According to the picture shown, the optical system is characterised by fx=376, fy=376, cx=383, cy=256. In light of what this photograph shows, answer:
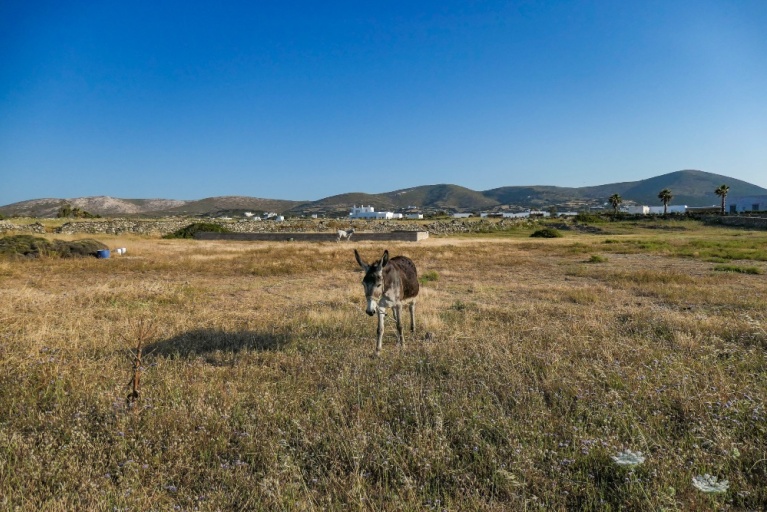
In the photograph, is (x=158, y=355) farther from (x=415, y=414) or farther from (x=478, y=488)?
(x=478, y=488)

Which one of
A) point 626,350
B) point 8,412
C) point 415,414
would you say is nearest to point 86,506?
point 8,412

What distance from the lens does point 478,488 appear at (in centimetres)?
392

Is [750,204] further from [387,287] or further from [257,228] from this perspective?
[387,287]

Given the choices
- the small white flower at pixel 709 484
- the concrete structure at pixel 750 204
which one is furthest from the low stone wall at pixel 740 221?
the small white flower at pixel 709 484

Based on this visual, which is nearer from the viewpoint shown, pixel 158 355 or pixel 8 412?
pixel 8 412

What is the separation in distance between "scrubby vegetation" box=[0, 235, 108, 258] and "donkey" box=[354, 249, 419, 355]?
29.7m

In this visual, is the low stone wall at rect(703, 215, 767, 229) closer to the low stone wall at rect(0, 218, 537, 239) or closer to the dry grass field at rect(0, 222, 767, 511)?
the low stone wall at rect(0, 218, 537, 239)

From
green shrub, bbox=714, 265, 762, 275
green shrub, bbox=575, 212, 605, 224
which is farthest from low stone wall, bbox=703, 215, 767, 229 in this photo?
green shrub, bbox=714, 265, 762, 275

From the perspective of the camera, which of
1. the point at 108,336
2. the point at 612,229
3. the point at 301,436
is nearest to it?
the point at 301,436

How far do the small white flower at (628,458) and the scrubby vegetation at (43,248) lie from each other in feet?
115

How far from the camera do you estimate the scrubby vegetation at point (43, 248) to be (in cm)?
2645

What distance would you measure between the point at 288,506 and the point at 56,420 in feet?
11.9

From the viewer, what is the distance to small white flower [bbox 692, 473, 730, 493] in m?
3.37

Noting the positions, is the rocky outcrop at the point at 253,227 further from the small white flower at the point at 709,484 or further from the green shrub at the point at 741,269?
the small white flower at the point at 709,484
